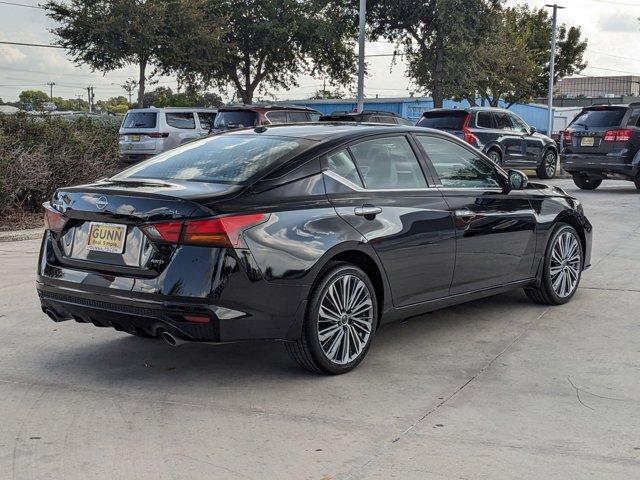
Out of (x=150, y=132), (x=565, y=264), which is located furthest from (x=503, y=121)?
(x=565, y=264)

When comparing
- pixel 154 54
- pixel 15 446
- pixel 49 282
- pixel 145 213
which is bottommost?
pixel 15 446

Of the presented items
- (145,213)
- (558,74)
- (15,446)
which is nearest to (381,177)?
(145,213)

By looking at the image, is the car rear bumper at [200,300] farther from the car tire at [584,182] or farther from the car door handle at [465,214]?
the car tire at [584,182]

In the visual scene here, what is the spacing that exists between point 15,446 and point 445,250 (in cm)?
312

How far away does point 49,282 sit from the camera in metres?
5.33

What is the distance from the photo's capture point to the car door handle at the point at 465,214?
6179 millimetres

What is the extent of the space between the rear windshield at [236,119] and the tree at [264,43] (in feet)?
53.6

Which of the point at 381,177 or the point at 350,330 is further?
the point at 381,177

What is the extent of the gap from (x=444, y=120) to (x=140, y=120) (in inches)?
335

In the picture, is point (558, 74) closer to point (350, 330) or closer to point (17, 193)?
point (17, 193)

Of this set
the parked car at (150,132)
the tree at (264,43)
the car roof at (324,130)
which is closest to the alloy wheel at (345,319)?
the car roof at (324,130)

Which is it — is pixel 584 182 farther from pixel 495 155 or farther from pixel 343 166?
pixel 343 166

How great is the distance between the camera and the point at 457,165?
646 cm

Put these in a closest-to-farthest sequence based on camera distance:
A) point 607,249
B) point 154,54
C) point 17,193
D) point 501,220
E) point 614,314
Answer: point 501,220 → point 614,314 → point 607,249 → point 17,193 → point 154,54
